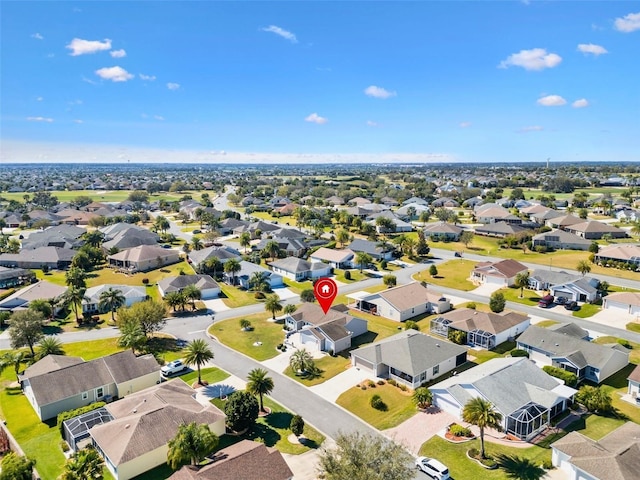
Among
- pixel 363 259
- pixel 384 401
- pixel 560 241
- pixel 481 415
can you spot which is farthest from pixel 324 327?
pixel 560 241

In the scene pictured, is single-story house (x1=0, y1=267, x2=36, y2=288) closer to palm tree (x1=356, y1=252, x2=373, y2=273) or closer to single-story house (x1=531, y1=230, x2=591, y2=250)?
palm tree (x1=356, y1=252, x2=373, y2=273)

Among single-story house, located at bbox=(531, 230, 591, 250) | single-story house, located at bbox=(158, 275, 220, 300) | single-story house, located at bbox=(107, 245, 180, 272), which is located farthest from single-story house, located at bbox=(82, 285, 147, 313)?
single-story house, located at bbox=(531, 230, 591, 250)

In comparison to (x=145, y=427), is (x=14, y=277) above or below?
below

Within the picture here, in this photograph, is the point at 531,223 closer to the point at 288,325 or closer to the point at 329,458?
the point at 288,325

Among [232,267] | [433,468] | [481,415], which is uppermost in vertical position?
[232,267]

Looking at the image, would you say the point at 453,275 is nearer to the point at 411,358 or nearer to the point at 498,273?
the point at 498,273

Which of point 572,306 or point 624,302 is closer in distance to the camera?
point 624,302
